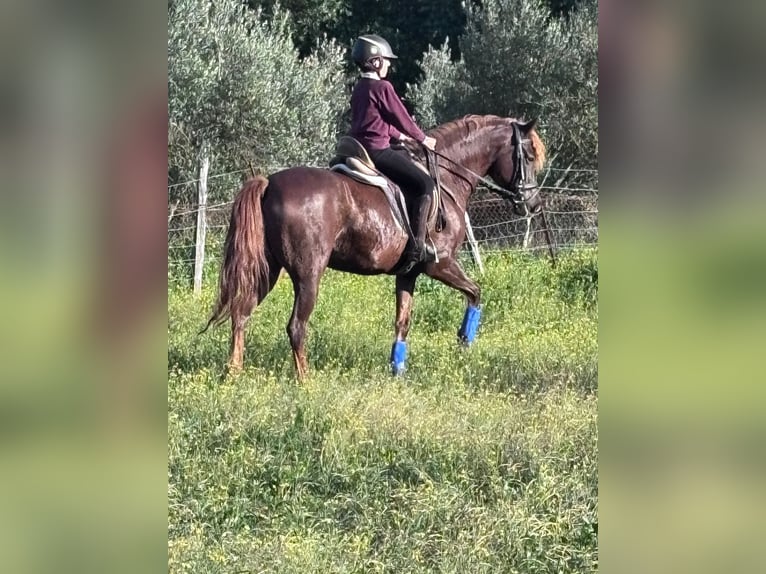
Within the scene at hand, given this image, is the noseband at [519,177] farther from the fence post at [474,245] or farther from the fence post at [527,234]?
the fence post at [474,245]

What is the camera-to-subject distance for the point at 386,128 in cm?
477

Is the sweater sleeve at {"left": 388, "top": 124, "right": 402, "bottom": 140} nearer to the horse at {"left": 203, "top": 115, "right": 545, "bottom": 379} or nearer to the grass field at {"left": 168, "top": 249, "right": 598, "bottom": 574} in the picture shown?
the horse at {"left": 203, "top": 115, "right": 545, "bottom": 379}

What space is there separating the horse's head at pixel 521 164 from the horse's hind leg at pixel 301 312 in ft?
5.05

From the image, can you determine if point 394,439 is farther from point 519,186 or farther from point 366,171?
point 519,186

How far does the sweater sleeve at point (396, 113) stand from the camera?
452 cm

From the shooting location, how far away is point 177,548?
10.7 feet

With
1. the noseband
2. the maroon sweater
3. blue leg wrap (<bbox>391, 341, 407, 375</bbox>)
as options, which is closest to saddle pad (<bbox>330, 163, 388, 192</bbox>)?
the maroon sweater

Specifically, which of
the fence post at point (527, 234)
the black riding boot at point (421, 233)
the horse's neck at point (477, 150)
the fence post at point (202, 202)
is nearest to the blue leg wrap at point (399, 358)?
the black riding boot at point (421, 233)
